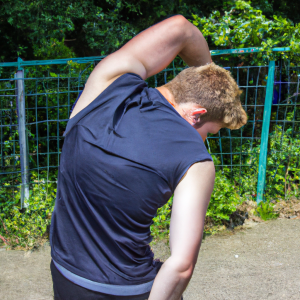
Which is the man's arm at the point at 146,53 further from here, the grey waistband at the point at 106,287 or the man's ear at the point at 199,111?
the grey waistband at the point at 106,287

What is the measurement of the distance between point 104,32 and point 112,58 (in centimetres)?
371

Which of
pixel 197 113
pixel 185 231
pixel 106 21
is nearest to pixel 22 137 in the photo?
pixel 106 21

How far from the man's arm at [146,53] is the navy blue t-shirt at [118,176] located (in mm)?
51

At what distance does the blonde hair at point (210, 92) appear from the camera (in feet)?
4.41

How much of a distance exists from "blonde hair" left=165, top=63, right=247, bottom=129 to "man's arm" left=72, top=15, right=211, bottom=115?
135mm

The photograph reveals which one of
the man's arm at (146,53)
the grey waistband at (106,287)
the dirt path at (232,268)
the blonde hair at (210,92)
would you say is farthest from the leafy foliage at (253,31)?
the grey waistband at (106,287)

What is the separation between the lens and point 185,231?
3.51 ft

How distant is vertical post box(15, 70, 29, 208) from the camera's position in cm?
394

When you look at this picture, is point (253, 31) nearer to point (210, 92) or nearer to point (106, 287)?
point (210, 92)

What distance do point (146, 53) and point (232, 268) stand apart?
2.59 meters

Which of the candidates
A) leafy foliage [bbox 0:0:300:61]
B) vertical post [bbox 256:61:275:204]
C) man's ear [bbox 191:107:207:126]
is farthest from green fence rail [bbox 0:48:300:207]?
man's ear [bbox 191:107:207:126]

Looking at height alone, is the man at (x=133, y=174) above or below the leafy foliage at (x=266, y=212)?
above

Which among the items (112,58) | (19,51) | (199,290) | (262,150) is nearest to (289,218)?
(262,150)

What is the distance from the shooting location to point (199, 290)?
118 inches
